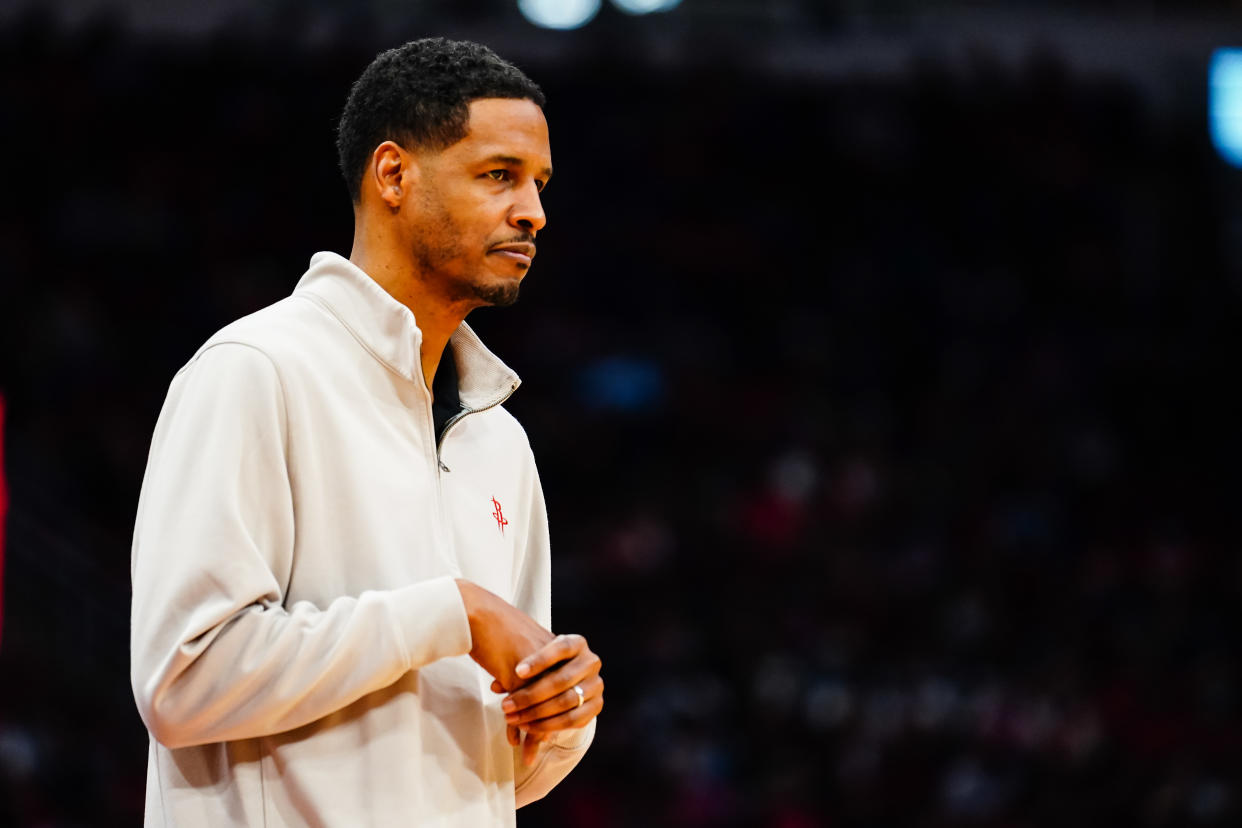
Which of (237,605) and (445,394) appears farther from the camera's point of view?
(445,394)

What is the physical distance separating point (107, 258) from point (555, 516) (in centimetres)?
296

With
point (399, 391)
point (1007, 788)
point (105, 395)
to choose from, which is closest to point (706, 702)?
point (1007, 788)

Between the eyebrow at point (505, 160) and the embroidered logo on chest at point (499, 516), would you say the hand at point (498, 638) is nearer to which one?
the embroidered logo on chest at point (499, 516)

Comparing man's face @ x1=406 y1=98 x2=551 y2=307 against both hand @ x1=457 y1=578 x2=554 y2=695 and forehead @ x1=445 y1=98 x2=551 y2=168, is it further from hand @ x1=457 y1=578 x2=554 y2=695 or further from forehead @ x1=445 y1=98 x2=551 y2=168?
hand @ x1=457 y1=578 x2=554 y2=695

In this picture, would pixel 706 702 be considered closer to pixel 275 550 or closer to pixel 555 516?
pixel 555 516

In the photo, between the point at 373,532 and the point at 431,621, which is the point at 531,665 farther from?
the point at 373,532

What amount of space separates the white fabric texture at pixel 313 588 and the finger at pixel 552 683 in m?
0.08

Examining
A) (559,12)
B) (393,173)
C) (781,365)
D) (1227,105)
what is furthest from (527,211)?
(1227,105)

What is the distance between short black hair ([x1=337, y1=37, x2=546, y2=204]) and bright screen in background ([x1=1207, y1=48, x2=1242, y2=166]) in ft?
38.5

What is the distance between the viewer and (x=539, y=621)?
200 centimetres

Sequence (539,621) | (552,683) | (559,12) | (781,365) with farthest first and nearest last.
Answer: (559,12), (781,365), (539,621), (552,683)

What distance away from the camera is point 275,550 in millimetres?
1596

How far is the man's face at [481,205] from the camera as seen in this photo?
178cm

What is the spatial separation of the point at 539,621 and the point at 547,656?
1.38 feet
